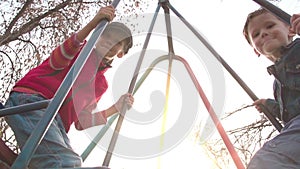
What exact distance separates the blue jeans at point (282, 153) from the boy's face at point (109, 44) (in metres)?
1.07

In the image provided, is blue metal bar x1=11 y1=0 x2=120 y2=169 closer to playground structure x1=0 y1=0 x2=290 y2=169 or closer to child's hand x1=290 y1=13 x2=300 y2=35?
playground structure x1=0 y1=0 x2=290 y2=169

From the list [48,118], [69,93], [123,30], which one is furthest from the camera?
[123,30]

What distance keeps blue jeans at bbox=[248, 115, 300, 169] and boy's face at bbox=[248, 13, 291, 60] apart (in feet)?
1.29

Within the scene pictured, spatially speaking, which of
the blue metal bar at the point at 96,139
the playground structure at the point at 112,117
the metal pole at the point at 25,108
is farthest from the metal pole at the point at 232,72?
the metal pole at the point at 25,108

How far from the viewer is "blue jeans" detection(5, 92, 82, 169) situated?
1.64m

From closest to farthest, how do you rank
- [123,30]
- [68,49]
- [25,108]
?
[25,108] < [68,49] < [123,30]

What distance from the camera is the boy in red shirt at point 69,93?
167 centimetres

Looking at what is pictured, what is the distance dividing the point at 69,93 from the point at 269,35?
936mm

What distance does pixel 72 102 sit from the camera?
202 centimetres

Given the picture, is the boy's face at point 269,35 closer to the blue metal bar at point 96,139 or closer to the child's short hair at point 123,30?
the child's short hair at point 123,30

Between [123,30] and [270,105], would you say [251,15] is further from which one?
[123,30]

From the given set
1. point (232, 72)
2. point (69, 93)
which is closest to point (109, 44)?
point (69, 93)

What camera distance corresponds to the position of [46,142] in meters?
1.67

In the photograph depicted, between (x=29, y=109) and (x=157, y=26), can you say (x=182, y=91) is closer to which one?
(x=157, y=26)
